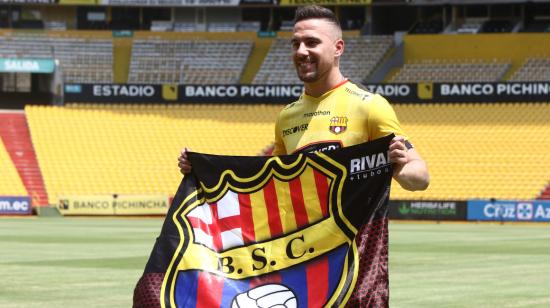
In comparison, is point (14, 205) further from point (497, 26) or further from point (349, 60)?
point (497, 26)

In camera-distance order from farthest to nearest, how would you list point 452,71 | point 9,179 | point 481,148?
point 452,71
point 481,148
point 9,179

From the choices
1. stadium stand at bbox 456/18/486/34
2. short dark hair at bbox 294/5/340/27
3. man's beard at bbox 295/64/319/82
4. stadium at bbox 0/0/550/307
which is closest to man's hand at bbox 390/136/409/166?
man's beard at bbox 295/64/319/82

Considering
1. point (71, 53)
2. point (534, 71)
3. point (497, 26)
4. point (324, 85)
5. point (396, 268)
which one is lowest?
point (71, 53)

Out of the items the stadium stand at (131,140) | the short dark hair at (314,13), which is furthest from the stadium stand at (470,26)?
the short dark hair at (314,13)

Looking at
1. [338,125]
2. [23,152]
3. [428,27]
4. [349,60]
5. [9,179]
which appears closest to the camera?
[338,125]

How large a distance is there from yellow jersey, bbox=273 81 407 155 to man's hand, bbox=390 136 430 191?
25cm

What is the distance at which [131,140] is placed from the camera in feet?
184

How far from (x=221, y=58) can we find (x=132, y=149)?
13.1 meters

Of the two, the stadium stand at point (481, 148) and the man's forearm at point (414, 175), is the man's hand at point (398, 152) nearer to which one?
the man's forearm at point (414, 175)

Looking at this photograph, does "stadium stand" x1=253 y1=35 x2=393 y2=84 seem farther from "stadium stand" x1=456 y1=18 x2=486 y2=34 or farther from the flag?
the flag

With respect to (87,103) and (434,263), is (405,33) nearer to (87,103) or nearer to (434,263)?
(87,103)

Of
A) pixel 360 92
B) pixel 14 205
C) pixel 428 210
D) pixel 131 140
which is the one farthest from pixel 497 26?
pixel 360 92

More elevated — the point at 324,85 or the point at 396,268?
the point at 324,85

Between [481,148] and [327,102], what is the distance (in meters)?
47.1
